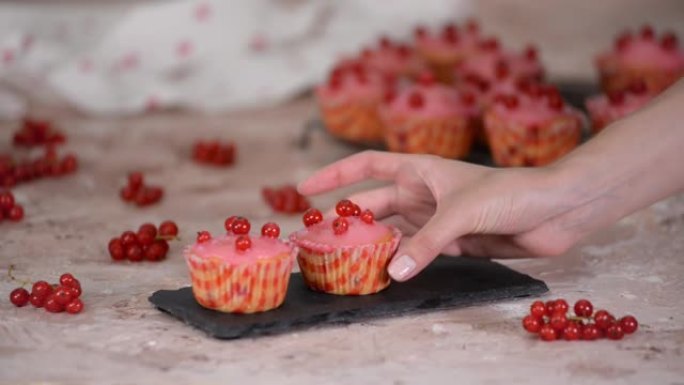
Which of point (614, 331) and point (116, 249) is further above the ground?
point (116, 249)

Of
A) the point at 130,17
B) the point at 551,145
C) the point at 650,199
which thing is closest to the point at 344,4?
the point at 130,17

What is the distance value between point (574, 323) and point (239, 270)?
0.53 meters

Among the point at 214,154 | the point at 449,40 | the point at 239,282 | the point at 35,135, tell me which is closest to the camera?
the point at 239,282

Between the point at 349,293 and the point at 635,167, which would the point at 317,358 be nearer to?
the point at 349,293

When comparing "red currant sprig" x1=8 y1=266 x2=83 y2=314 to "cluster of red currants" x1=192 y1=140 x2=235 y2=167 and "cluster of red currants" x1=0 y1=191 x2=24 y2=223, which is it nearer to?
"cluster of red currants" x1=0 y1=191 x2=24 y2=223

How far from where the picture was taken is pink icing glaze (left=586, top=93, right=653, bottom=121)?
2.88 m

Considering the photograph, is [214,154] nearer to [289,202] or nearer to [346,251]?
[289,202]

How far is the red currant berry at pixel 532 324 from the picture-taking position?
1.78 metres

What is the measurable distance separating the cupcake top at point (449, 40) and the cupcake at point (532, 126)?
0.78m

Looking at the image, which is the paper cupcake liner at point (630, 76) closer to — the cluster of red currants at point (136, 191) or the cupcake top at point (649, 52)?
the cupcake top at point (649, 52)

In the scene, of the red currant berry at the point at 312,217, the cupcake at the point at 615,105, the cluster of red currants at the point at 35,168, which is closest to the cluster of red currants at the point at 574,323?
the red currant berry at the point at 312,217

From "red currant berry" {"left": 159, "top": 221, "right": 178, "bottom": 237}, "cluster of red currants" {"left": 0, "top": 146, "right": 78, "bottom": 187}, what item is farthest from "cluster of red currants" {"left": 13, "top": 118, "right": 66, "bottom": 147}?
"red currant berry" {"left": 159, "top": 221, "right": 178, "bottom": 237}

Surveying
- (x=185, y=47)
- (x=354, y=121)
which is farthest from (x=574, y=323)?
(x=185, y=47)

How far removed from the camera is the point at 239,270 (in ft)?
5.74
